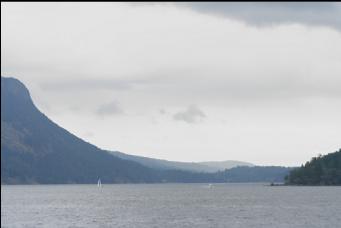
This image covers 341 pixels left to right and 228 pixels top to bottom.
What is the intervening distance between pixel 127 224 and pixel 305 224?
34.6 meters

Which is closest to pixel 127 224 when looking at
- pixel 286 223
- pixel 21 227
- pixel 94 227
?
pixel 94 227

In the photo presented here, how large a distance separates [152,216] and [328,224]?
44.3 meters

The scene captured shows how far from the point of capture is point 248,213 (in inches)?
6476

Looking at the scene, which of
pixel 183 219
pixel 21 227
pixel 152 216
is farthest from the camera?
pixel 152 216

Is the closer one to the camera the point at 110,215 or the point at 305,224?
the point at 305,224

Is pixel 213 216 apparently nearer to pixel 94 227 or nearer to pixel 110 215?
pixel 110 215

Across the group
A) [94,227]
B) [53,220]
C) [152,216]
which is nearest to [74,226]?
[94,227]

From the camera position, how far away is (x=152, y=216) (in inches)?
6191

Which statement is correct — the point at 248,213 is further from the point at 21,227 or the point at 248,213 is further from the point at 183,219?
the point at 21,227

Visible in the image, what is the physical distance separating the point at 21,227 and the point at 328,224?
191ft

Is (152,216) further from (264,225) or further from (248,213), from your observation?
(264,225)

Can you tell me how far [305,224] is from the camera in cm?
12975

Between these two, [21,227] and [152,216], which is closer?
[21,227]

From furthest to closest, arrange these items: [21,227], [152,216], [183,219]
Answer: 1. [152,216]
2. [183,219]
3. [21,227]
